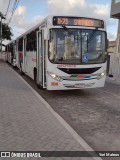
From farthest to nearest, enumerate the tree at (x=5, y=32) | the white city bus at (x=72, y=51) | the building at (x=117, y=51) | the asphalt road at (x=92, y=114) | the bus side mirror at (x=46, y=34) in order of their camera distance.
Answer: the tree at (x=5, y=32), the building at (x=117, y=51), the white city bus at (x=72, y=51), the bus side mirror at (x=46, y=34), the asphalt road at (x=92, y=114)

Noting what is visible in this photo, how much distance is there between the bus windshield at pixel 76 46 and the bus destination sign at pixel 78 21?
0.24 m

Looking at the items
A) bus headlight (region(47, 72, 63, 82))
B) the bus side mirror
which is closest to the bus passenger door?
bus headlight (region(47, 72, 63, 82))

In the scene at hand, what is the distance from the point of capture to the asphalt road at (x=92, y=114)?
671 centimetres

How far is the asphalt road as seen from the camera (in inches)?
264

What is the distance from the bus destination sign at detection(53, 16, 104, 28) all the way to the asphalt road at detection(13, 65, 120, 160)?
298cm

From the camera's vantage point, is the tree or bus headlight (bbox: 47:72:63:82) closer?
bus headlight (bbox: 47:72:63:82)

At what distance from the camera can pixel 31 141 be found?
6.03 m

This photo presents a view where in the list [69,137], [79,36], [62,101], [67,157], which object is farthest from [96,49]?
[67,157]

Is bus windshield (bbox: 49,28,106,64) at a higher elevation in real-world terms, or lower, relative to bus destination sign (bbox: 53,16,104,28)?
lower

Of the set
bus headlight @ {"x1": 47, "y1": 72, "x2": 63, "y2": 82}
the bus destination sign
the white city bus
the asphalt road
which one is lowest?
the asphalt road

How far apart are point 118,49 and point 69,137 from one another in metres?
22.7

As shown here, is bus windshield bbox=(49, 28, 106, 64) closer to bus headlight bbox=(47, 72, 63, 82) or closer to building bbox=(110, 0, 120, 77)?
→ bus headlight bbox=(47, 72, 63, 82)

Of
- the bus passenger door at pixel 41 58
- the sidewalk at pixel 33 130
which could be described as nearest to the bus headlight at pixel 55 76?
the bus passenger door at pixel 41 58

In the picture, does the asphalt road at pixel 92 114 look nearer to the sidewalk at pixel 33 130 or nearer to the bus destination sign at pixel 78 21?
the sidewalk at pixel 33 130
